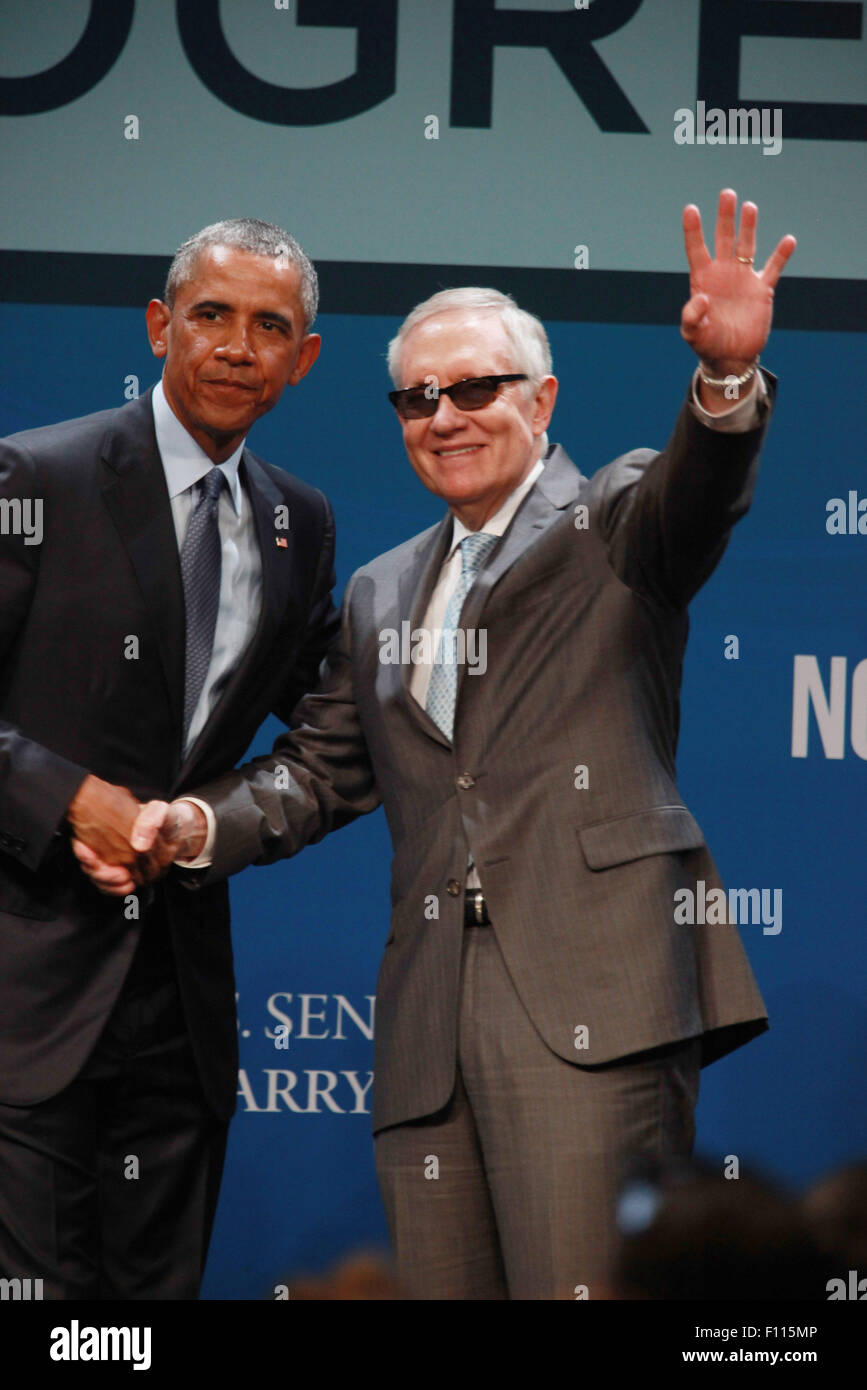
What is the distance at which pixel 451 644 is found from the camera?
271 centimetres

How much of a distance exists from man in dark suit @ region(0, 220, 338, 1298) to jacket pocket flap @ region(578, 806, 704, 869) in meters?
0.75

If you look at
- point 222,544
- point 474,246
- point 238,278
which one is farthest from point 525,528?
point 474,246

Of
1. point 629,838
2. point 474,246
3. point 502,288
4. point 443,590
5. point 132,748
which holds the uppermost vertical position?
point 474,246

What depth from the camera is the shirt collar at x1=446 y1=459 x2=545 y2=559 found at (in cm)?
279

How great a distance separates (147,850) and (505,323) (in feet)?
3.54

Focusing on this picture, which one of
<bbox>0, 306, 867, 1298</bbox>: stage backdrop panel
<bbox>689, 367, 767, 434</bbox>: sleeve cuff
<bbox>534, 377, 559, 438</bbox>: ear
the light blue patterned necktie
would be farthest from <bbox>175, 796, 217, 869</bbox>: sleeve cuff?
<bbox>0, 306, 867, 1298</bbox>: stage backdrop panel

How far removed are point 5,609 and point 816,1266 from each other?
1.88 meters

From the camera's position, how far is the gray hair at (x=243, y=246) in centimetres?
293

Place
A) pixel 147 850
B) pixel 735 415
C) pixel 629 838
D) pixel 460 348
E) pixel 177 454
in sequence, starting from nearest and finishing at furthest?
1. pixel 735 415
2. pixel 629 838
3. pixel 147 850
4. pixel 460 348
5. pixel 177 454

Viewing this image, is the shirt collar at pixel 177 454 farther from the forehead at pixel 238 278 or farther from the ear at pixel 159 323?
the forehead at pixel 238 278

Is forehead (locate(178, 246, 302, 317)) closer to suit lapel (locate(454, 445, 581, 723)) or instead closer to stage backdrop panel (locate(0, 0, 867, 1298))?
suit lapel (locate(454, 445, 581, 723))

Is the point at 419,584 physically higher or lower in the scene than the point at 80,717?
higher

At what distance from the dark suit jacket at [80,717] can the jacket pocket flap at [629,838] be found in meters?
0.75

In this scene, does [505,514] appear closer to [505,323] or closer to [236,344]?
[505,323]
